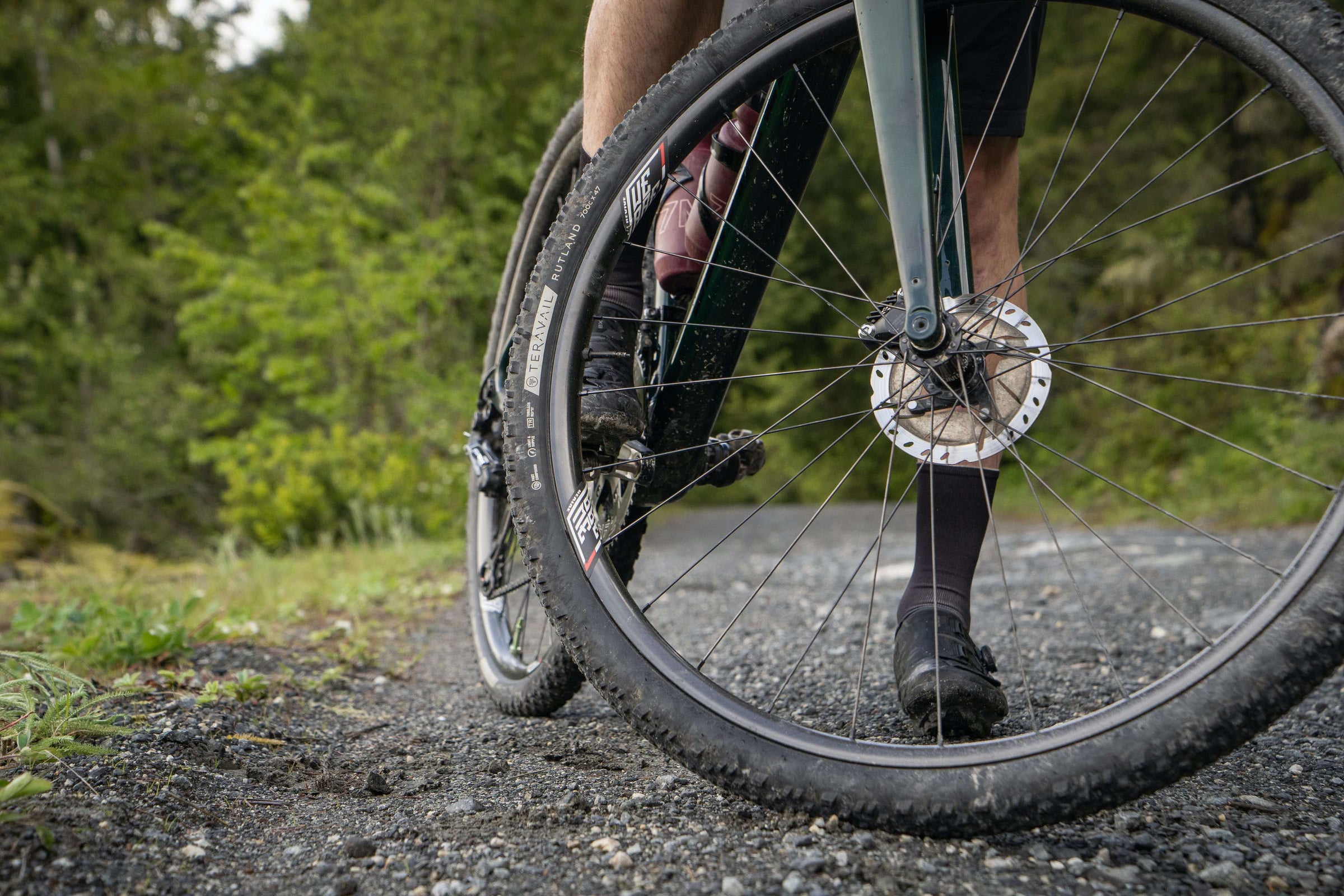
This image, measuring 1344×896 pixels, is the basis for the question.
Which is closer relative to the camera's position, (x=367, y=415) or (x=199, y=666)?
(x=199, y=666)

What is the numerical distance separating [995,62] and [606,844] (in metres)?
1.25

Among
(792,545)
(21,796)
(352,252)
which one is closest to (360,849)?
(21,796)

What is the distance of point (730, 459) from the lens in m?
1.39

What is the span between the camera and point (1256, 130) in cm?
845

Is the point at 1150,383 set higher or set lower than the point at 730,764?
higher

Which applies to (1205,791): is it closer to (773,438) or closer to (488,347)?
(488,347)

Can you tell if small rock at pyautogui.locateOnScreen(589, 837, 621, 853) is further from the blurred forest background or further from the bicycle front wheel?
the blurred forest background

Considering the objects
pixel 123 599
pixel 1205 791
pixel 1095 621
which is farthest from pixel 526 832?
pixel 123 599

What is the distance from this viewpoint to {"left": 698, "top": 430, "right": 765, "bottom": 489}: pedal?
1398 millimetres

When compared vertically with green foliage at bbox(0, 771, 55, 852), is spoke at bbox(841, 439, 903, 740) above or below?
above

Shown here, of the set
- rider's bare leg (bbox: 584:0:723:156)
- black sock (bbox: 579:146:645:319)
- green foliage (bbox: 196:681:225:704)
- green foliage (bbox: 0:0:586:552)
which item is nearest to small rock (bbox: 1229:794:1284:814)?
black sock (bbox: 579:146:645:319)

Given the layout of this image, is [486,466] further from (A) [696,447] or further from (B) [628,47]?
(B) [628,47]

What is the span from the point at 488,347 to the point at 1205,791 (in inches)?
63.6

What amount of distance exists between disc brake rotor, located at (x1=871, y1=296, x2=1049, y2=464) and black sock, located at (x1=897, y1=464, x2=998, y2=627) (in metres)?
0.12
